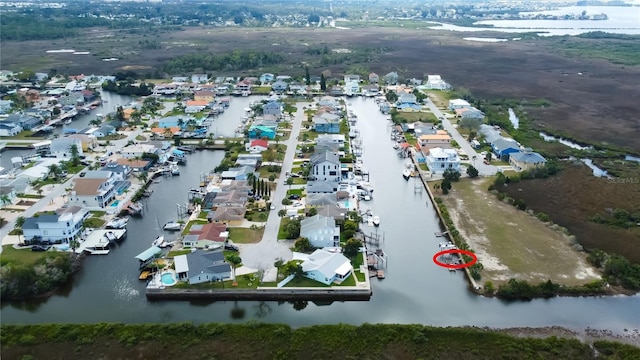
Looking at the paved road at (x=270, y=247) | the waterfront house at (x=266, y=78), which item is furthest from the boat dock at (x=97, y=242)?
the waterfront house at (x=266, y=78)

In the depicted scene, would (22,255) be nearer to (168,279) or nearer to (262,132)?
(168,279)

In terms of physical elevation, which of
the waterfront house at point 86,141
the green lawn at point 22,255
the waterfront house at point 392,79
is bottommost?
the green lawn at point 22,255

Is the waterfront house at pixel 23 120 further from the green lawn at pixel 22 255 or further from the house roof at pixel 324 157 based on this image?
the house roof at pixel 324 157

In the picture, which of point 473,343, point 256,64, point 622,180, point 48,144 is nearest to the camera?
point 473,343

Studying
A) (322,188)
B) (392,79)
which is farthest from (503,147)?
(392,79)

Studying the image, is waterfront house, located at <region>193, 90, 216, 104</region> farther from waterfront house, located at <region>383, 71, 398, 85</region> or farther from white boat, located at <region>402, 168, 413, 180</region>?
white boat, located at <region>402, 168, 413, 180</region>

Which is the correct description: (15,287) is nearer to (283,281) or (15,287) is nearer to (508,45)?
(283,281)

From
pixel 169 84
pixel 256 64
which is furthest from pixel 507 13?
pixel 169 84
